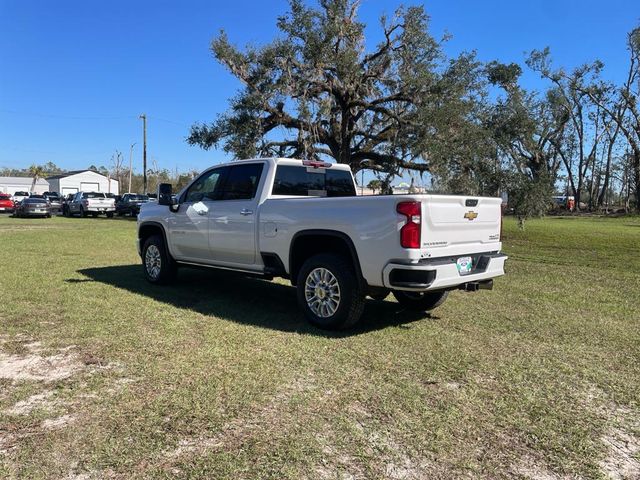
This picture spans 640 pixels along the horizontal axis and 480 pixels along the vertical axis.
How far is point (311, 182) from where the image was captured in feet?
24.1

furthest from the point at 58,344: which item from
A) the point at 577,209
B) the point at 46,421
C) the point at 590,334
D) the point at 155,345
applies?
the point at 577,209

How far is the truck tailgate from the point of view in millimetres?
5203

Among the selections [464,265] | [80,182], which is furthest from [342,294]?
[80,182]

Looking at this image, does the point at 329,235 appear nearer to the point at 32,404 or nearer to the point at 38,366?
the point at 38,366

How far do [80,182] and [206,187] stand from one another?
94.8 metres

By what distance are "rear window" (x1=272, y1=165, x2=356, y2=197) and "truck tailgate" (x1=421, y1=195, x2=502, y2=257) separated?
7.82 ft

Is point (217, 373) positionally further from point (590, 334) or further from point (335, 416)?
point (590, 334)

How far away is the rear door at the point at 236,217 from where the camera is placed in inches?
268

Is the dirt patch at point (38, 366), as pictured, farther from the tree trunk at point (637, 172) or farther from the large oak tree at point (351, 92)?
the tree trunk at point (637, 172)

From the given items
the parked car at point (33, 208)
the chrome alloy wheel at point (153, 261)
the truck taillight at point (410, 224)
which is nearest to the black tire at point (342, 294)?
the truck taillight at point (410, 224)

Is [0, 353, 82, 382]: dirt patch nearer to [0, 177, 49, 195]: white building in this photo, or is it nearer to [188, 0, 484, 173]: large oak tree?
[188, 0, 484, 173]: large oak tree

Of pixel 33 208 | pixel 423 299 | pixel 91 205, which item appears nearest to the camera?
pixel 423 299

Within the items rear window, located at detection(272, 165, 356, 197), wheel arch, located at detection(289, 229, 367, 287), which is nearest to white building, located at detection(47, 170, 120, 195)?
rear window, located at detection(272, 165, 356, 197)

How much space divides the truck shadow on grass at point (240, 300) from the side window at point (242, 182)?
3.77ft
